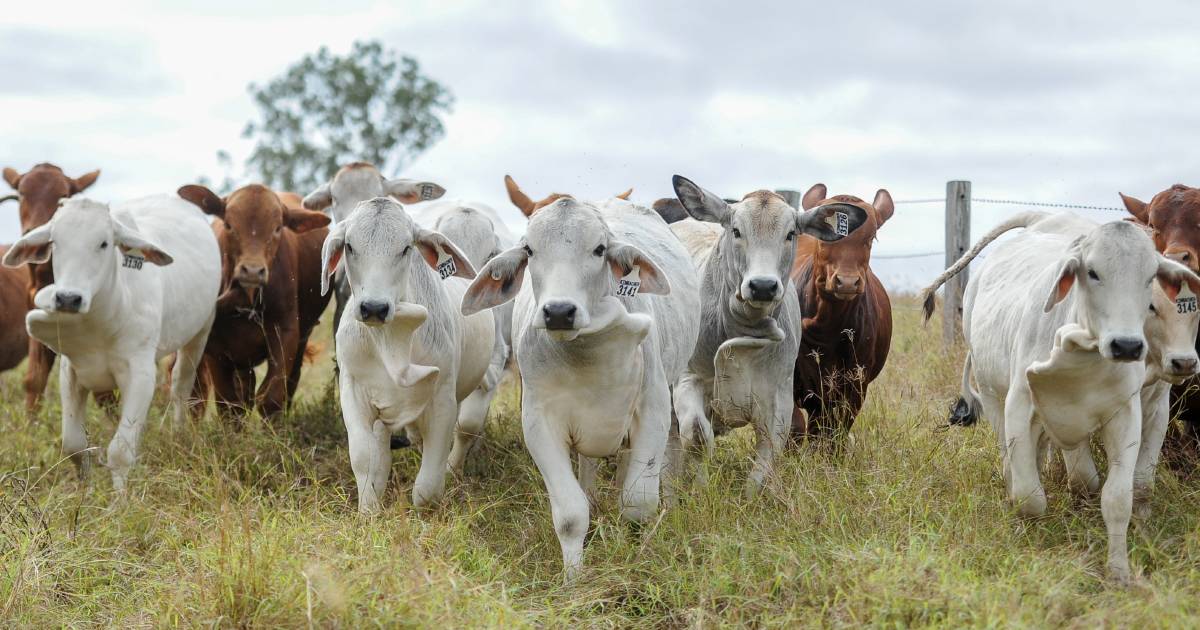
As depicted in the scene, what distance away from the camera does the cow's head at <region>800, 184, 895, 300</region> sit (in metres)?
7.06

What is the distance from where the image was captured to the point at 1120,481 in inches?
211

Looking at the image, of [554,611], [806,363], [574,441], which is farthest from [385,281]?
[806,363]

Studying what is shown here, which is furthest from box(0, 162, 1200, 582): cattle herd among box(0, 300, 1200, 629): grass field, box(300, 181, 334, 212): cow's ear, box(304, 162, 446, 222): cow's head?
box(300, 181, 334, 212): cow's ear

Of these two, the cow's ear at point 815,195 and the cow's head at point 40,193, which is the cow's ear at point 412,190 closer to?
the cow's head at point 40,193

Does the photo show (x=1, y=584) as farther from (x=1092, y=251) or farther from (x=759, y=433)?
(x=1092, y=251)

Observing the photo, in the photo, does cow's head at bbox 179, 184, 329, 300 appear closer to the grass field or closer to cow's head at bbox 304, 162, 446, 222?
cow's head at bbox 304, 162, 446, 222

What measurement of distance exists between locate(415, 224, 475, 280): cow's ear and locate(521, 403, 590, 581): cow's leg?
0.97m

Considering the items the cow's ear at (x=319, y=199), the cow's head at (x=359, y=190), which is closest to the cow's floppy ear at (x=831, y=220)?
the cow's head at (x=359, y=190)

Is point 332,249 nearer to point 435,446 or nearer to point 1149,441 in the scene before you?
point 435,446

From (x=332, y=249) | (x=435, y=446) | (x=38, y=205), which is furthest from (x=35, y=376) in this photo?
(x=435, y=446)

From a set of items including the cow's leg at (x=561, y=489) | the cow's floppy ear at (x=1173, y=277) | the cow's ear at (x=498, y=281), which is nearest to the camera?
the cow's floppy ear at (x=1173, y=277)

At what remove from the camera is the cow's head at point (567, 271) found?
5090 mm

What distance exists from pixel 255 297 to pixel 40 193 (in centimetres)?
161

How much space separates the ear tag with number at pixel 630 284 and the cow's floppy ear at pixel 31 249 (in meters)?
3.69
